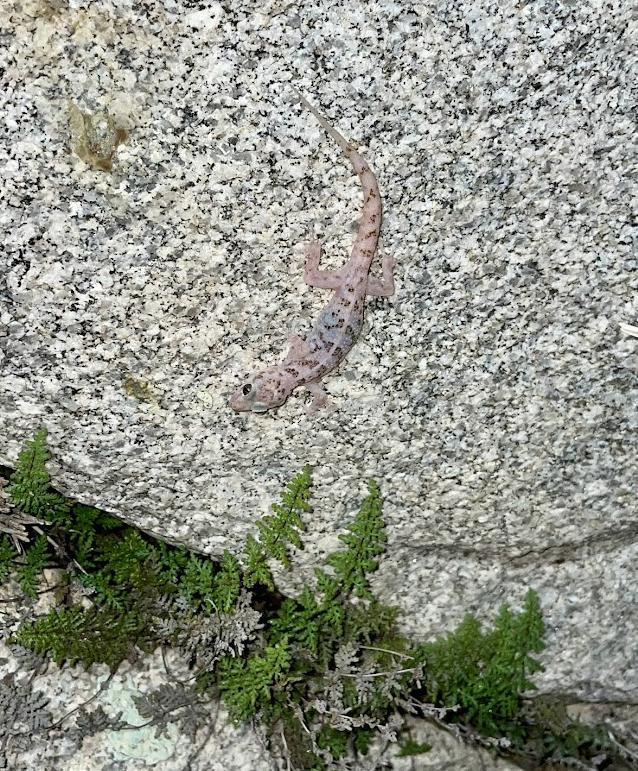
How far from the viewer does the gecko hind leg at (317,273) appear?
3291 millimetres

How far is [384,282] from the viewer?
11.1ft

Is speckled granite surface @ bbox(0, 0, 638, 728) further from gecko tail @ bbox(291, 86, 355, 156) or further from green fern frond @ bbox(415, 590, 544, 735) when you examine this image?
green fern frond @ bbox(415, 590, 544, 735)

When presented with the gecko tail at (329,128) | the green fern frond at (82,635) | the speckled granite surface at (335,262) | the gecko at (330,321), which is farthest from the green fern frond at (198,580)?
the gecko tail at (329,128)

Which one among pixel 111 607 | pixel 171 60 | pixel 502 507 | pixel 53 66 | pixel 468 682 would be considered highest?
pixel 171 60

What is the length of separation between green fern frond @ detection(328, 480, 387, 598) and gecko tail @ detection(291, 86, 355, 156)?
1650 mm

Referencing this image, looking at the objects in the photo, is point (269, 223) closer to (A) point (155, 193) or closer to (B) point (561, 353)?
(A) point (155, 193)

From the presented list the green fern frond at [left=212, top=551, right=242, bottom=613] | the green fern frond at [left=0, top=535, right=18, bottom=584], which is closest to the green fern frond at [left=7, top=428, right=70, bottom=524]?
the green fern frond at [left=0, top=535, right=18, bottom=584]

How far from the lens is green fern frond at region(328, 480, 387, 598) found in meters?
3.84

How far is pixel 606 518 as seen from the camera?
409cm

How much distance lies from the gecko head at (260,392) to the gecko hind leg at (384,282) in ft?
1.93

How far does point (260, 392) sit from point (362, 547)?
42.1 inches

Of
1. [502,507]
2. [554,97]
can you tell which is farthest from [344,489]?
[554,97]

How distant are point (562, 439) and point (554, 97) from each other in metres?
1.67

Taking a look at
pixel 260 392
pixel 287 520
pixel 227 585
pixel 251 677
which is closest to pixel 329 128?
pixel 260 392
